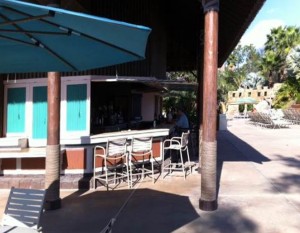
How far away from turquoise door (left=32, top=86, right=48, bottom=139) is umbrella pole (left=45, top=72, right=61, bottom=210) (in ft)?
9.41

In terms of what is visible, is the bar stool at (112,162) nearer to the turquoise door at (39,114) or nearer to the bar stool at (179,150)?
the bar stool at (179,150)

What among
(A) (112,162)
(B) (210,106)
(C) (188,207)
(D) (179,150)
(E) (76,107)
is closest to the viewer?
(B) (210,106)

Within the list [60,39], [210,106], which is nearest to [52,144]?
[210,106]

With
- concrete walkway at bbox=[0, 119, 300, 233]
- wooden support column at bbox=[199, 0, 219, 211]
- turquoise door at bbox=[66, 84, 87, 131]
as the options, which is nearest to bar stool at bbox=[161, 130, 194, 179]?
concrete walkway at bbox=[0, 119, 300, 233]

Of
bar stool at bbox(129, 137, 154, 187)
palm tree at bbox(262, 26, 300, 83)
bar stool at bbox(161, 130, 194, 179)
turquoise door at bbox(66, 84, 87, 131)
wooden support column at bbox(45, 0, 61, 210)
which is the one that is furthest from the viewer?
palm tree at bbox(262, 26, 300, 83)

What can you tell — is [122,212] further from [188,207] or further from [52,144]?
[52,144]

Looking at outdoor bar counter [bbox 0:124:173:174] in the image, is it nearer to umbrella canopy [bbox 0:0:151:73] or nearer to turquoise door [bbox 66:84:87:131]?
turquoise door [bbox 66:84:87:131]

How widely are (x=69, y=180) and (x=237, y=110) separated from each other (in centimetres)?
4146

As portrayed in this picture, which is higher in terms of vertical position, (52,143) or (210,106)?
(210,106)

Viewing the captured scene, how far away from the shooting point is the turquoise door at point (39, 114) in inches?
349

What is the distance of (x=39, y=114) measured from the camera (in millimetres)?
8969

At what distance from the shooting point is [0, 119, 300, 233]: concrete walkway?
521 centimetres

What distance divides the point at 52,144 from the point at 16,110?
11.7 ft

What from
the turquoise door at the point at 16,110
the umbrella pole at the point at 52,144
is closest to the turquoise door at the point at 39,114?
the turquoise door at the point at 16,110
